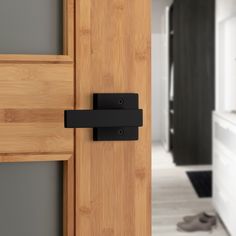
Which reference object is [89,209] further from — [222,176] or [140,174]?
[222,176]

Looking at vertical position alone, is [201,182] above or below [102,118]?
below

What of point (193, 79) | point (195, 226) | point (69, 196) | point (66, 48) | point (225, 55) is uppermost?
point (225, 55)

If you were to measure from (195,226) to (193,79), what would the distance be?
2752 millimetres

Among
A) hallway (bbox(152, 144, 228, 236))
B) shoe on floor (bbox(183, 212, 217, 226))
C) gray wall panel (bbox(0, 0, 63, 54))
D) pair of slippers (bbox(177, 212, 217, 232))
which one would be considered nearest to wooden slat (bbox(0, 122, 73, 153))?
gray wall panel (bbox(0, 0, 63, 54))

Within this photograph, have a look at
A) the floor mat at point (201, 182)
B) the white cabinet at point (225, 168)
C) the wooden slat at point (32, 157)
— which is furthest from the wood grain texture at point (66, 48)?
the floor mat at point (201, 182)

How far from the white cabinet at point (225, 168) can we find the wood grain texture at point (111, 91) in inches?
93.6

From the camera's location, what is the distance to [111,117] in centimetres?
75

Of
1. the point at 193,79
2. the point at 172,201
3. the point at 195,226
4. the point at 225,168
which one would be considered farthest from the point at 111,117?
the point at 193,79

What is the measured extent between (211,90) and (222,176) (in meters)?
2.60

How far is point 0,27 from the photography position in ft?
2.47

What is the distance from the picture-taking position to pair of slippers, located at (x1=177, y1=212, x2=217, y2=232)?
3381mm

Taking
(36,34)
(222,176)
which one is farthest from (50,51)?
(222,176)

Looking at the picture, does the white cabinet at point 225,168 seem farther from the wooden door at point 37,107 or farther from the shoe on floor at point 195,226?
the wooden door at point 37,107

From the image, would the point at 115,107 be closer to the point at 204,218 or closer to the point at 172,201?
the point at 204,218
